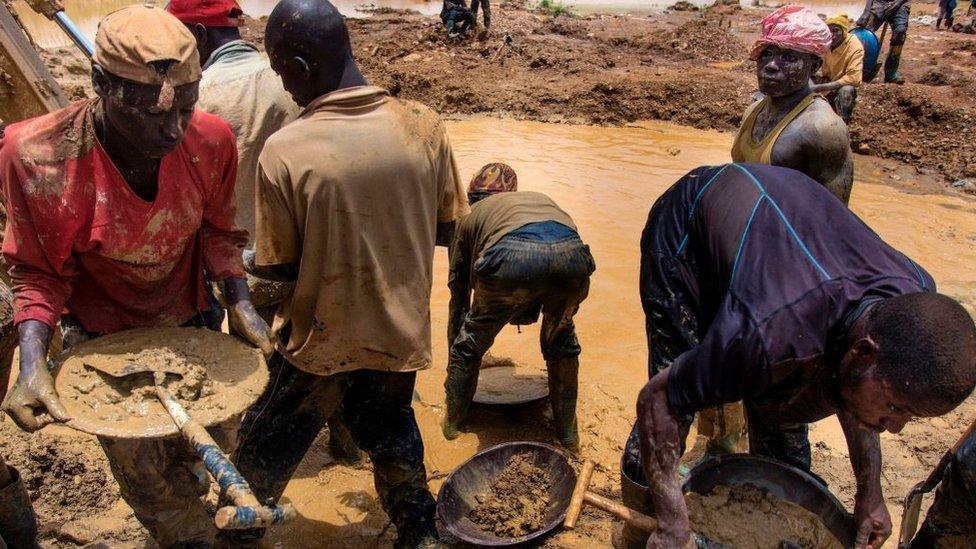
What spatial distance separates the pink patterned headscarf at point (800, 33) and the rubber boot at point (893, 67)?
8.81 metres

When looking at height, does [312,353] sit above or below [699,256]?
below

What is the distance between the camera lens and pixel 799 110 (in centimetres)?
304

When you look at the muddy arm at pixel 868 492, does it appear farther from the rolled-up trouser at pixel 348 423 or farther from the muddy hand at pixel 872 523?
the rolled-up trouser at pixel 348 423

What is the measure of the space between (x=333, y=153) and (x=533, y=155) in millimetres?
6601

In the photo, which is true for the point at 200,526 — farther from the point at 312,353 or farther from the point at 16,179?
the point at 16,179

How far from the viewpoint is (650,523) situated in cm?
195

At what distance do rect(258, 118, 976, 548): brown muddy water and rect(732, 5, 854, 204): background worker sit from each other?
1.39m

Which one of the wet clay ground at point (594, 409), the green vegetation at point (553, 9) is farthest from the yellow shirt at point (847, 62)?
the green vegetation at point (553, 9)

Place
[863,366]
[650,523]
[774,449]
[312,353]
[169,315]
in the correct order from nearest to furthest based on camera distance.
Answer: [863,366]
[650,523]
[312,353]
[169,315]
[774,449]

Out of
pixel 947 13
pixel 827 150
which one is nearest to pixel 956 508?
pixel 827 150

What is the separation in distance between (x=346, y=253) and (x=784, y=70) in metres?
2.21

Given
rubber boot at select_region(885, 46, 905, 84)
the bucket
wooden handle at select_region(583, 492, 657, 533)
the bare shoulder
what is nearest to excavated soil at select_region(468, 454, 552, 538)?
wooden handle at select_region(583, 492, 657, 533)

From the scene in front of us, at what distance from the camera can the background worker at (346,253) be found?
1.86 metres

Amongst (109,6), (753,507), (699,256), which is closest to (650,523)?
(753,507)
